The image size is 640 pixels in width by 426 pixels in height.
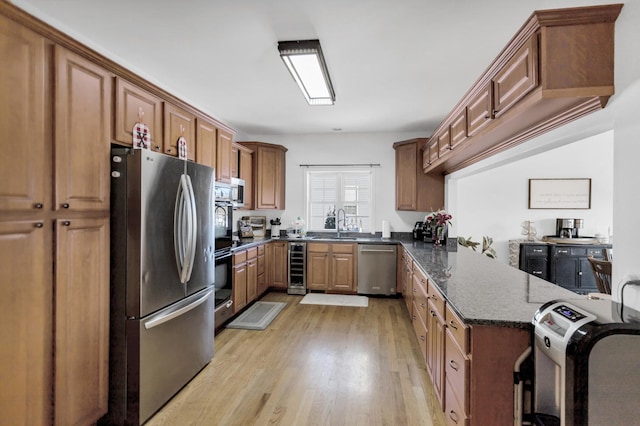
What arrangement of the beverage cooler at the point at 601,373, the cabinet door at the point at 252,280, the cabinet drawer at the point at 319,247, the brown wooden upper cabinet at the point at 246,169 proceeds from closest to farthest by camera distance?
the beverage cooler at the point at 601,373, the cabinet door at the point at 252,280, the brown wooden upper cabinet at the point at 246,169, the cabinet drawer at the point at 319,247

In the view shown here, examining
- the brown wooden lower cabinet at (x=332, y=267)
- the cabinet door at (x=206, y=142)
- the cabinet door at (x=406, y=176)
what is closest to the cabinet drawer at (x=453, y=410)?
the cabinet door at (x=206, y=142)

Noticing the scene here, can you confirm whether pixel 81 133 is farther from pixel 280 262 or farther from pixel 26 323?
pixel 280 262

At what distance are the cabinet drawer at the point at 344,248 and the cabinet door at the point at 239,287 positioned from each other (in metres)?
1.50

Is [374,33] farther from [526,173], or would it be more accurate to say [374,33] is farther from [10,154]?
[526,173]

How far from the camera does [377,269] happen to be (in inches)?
189

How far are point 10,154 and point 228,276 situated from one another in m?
2.39

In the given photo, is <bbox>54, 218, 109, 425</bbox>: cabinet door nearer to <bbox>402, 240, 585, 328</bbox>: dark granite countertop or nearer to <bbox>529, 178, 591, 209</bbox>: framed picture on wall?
<bbox>402, 240, 585, 328</bbox>: dark granite countertop

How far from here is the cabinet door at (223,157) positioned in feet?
11.1

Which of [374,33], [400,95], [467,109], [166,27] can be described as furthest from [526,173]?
[166,27]

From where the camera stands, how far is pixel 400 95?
11.7 ft

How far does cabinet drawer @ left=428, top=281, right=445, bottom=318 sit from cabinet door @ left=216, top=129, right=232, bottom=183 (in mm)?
2427

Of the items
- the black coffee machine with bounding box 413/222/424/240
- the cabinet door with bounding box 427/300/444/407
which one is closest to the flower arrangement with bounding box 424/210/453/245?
the black coffee machine with bounding box 413/222/424/240

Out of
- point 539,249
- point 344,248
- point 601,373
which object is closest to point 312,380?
point 601,373

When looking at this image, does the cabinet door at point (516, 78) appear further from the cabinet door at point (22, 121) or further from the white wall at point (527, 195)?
the white wall at point (527, 195)
